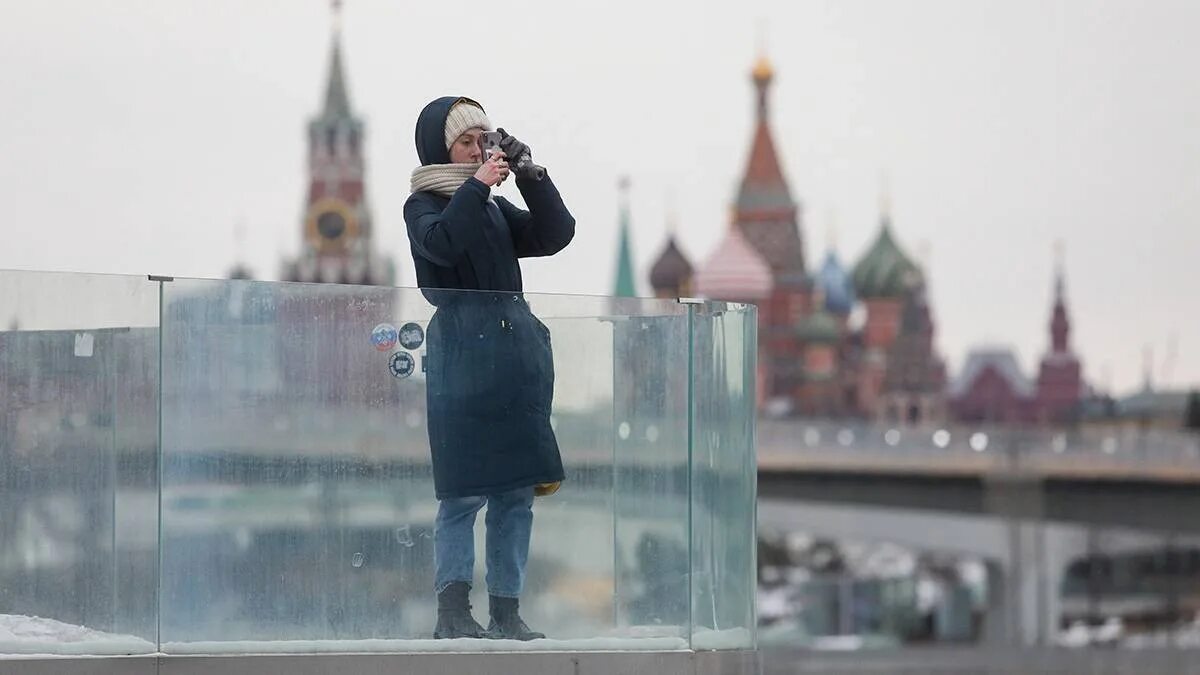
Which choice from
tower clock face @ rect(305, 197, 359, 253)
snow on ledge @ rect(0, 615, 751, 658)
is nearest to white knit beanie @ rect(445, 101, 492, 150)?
snow on ledge @ rect(0, 615, 751, 658)

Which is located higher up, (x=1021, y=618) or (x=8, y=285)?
(x=8, y=285)

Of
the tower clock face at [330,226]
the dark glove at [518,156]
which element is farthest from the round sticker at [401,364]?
the tower clock face at [330,226]

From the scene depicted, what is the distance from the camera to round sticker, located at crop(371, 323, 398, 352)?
8867mm

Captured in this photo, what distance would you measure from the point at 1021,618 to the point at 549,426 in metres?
91.6

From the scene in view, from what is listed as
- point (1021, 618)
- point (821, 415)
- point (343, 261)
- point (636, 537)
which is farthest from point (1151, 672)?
point (343, 261)

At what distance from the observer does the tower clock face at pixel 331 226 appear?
594 feet

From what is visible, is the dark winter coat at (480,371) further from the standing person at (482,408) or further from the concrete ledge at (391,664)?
the concrete ledge at (391,664)

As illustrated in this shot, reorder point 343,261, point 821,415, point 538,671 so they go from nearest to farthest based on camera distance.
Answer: point 538,671
point 821,415
point 343,261

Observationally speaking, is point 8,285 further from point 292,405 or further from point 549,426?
point 549,426

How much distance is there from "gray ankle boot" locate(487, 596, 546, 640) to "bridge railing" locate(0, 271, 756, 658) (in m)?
0.04

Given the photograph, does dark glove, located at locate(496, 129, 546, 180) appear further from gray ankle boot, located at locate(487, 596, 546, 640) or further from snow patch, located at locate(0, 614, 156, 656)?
snow patch, located at locate(0, 614, 156, 656)

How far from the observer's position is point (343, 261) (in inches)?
7052

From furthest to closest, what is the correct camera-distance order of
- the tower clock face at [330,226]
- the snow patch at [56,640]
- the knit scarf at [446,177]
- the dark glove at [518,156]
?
the tower clock face at [330,226] < the knit scarf at [446,177] < the dark glove at [518,156] < the snow patch at [56,640]

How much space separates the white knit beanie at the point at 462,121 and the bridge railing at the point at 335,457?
0.56 metres
